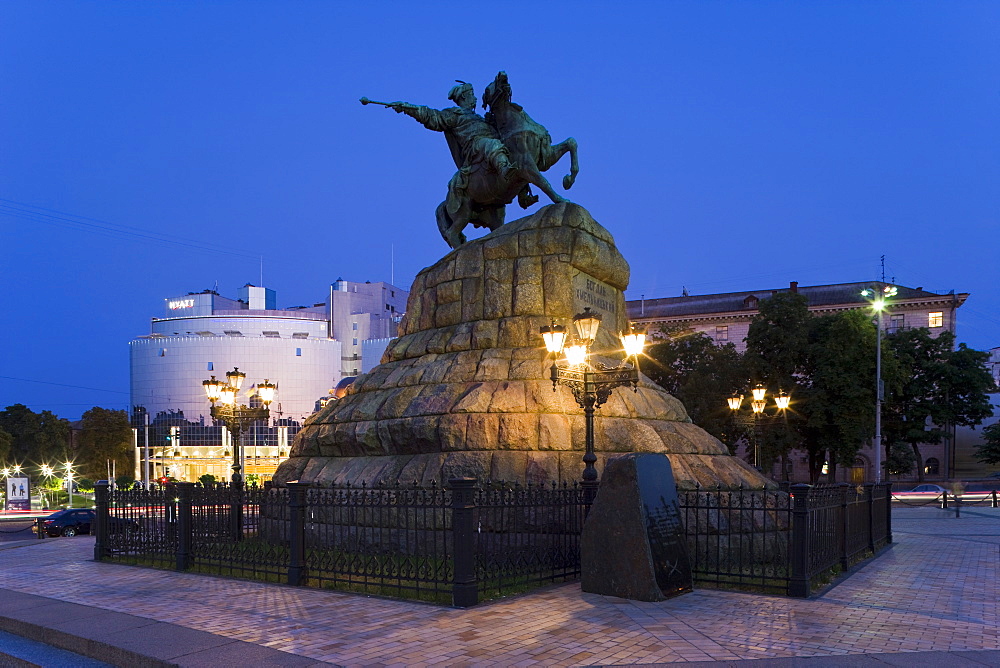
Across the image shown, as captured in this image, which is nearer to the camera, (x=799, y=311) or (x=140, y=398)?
(x=799, y=311)

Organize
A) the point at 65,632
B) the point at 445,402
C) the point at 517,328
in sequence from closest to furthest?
the point at 65,632, the point at 445,402, the point at 517,328

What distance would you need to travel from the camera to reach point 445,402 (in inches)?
595

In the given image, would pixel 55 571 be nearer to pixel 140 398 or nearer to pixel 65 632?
pixel 65 632

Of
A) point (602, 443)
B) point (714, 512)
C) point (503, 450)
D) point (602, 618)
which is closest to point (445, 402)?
point (503, 450)

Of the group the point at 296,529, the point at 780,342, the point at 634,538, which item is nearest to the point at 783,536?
the point at 634,538

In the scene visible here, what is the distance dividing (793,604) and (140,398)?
Answer: 4476 inches

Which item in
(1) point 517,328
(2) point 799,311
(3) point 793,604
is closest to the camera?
(3) point 793,604

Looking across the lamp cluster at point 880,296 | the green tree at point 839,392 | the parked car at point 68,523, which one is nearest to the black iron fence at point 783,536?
the parked car at point 68,523

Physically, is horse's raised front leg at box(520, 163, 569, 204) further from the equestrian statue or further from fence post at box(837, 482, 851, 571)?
fence post at box(837, 482, 851, 571)

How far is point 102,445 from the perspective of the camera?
278 feet

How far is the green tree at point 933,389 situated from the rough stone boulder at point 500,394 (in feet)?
127

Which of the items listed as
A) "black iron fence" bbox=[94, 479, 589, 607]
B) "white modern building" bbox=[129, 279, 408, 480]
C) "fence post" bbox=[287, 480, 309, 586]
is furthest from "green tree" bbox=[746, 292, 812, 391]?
"white modern building" bbox=[129, 279, 408, 480]

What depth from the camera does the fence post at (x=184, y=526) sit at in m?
13.0

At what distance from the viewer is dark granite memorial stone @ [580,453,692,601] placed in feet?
31.4
